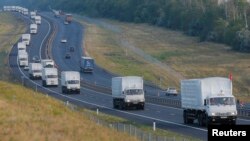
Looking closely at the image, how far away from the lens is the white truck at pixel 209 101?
Answer: 46500 mm

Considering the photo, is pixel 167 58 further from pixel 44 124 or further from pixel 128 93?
pixel 44 124

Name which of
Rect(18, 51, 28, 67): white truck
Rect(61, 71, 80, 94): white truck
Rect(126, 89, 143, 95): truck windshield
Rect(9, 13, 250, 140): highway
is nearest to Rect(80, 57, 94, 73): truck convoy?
Rect(9, 13, 250, 140): highway

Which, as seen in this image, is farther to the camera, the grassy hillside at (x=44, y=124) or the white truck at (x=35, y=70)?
the white truck at (x=35, y=70)

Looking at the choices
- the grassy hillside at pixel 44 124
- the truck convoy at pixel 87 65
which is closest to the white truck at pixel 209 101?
the grassy hillside at pixel 44 124

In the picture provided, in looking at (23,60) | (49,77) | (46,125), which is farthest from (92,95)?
(46,125)

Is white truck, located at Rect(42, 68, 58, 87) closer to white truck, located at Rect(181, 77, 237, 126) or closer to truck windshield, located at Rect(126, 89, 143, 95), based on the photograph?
truck windshield, located at Rect(126, 89, 143, 95)

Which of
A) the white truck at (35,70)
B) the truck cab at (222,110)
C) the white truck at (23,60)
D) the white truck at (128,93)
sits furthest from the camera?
the white truck at (23,60)

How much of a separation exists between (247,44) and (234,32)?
38.0 ft

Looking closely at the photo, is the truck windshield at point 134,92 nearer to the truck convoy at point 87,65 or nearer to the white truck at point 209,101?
the white truck at point 209,101

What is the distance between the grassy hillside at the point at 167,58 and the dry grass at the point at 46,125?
46.4 metres

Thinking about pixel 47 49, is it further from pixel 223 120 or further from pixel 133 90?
pixel 223 120

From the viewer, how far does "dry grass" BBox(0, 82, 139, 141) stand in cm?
3891

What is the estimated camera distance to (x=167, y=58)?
146 meters

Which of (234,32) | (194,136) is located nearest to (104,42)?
(234,32)
